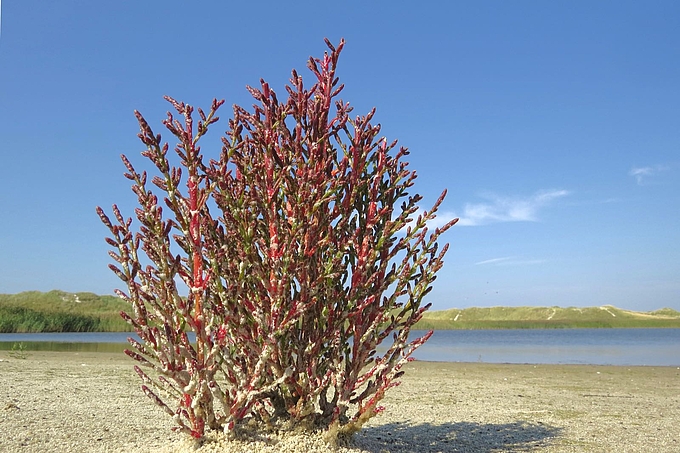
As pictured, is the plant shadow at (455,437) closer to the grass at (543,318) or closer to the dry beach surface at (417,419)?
the dry beach surface at (417,419)

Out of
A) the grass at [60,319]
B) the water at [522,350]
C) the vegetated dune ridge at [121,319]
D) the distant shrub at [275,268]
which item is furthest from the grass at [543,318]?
the distant shrub at [275,268]

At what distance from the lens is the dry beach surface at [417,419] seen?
5.65m

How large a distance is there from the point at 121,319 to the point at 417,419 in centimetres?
5183

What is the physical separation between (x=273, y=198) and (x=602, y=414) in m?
7.98

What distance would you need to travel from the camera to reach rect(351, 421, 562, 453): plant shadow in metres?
5.94

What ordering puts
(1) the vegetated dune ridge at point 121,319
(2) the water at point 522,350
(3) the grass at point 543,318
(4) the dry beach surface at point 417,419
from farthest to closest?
1. (3) the grass at point 543,318
2. (1) the vegetated dune ridge at point 121,319
3. (2) the water at point 522,350
4. (4) the dry beach surface at point 417,419

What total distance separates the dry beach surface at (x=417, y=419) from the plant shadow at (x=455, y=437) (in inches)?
0.6

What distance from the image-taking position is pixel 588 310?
88.3 meters

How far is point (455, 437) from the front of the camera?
22.3 ft

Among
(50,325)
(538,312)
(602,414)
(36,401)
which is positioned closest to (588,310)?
(538,312)

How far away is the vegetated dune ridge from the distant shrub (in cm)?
4701

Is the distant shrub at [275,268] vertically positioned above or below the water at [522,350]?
above

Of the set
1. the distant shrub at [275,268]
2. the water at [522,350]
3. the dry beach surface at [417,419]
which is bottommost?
the water at [522,350]

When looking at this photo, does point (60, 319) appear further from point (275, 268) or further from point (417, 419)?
point (275, 268)
